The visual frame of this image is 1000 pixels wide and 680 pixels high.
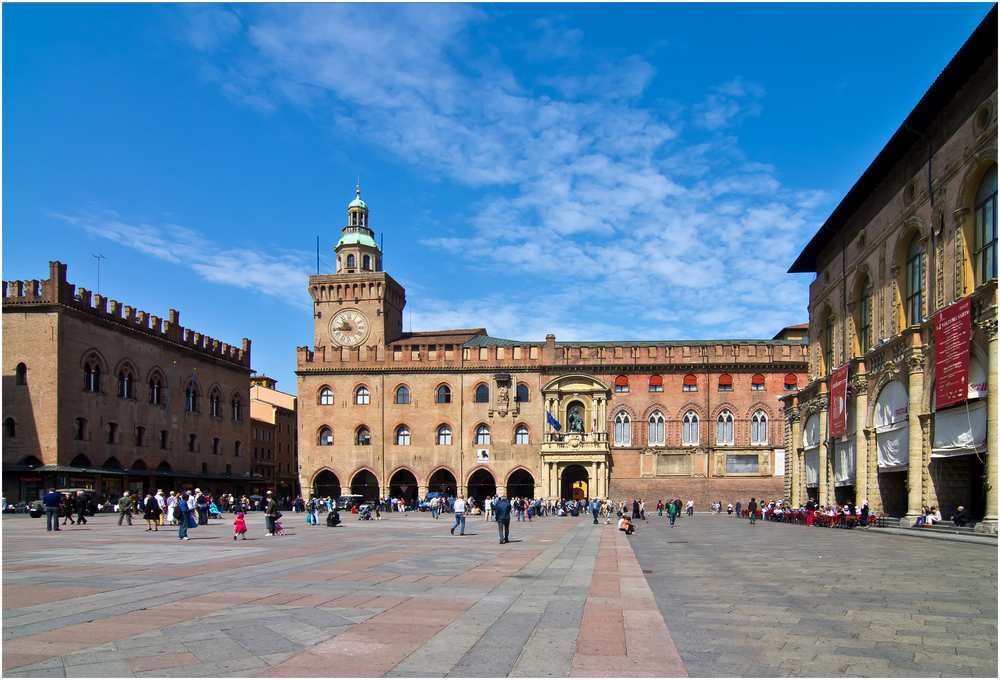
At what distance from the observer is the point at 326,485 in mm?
62750

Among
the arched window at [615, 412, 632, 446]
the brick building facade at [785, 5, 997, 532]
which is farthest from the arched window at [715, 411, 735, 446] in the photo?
the brick building facade at [785, 5, 997, 532]

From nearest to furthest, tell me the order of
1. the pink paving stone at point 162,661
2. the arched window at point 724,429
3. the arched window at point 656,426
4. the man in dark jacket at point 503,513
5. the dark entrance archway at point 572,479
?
the pink paving stone at point 162,661 < the man in dark jacket at point 503,513 < the arched window at point 724,429 < the arched window at point 656,426 < the dark entrance archway at point 572,479

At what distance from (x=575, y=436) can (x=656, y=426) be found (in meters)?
6.16

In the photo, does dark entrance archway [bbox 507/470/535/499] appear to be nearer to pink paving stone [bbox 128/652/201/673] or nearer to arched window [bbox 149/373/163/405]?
arched window [bbox 149/373/163/405]

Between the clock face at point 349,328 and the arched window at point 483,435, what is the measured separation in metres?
12.1

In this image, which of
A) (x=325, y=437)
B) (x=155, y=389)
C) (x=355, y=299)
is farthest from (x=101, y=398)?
(x=355, y=299)

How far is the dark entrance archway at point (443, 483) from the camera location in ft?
199

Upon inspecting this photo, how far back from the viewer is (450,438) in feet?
200

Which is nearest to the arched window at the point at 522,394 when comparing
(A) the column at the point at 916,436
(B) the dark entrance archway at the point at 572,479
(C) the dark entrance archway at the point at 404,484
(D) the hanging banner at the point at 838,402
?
(B) the dark entrance archway at the point at 572,479

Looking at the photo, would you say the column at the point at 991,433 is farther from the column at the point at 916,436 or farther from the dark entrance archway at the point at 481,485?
the dark entrance archway at the point at 481,485

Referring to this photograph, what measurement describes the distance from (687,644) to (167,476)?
Answer: 164 ft

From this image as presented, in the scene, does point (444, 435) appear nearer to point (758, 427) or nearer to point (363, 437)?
point (363, 437)

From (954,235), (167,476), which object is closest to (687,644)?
(954,235)

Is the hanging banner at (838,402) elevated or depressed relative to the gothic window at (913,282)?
depressed
